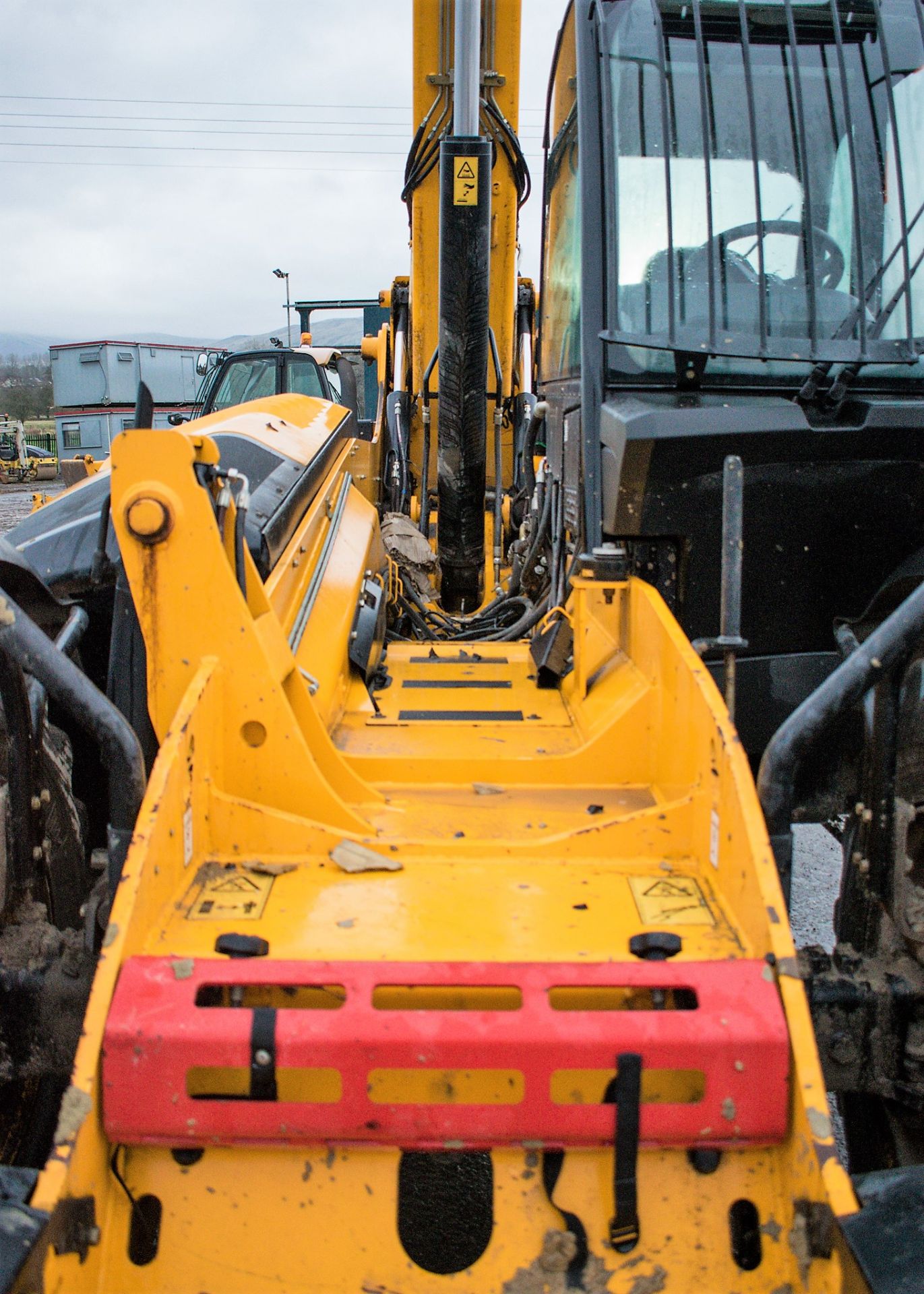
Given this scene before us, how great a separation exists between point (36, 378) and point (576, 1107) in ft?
174

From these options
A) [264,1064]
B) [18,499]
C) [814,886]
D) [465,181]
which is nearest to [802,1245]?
[264,1064]

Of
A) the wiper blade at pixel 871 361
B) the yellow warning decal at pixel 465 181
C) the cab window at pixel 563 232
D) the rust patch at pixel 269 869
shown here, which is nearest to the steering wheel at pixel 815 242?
the wiper blade at pixel 871 361

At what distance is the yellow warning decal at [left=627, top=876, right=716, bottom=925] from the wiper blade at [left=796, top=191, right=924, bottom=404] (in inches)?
48.4

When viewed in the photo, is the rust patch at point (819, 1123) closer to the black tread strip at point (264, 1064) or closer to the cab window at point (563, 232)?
the black tread strip at point (264, 1064)

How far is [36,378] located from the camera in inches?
1901

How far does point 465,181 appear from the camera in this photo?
12.4 ft

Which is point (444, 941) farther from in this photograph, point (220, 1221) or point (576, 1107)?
point (220, 1221)

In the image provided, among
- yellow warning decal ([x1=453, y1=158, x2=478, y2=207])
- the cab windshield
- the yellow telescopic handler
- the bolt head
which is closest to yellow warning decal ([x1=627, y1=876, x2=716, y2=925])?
the yellow telescopic handler

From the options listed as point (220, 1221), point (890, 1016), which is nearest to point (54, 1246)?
point (220, 1221)

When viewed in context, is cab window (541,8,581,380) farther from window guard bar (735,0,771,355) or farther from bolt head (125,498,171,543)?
bolt head (125,498,171,543)

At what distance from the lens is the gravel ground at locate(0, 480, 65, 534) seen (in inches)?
668

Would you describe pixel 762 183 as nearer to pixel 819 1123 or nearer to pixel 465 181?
pixel 465 181

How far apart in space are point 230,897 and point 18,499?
22730mm

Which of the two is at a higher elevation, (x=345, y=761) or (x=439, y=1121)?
(x=345, y=761)
